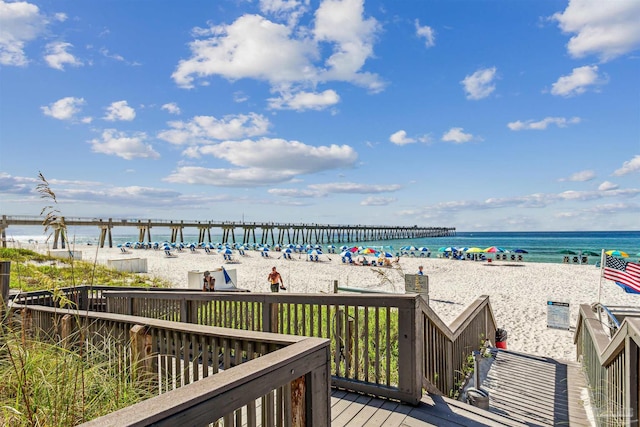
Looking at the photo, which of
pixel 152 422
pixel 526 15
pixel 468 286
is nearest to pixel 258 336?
pixel 152 422

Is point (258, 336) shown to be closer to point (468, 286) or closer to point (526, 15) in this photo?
point (526, 15)

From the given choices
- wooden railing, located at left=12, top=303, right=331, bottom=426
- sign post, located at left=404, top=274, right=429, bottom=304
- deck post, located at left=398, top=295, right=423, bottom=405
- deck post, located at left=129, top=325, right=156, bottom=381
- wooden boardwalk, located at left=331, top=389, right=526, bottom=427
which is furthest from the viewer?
sign post, located at left=404, top=274, right=429, bottom=304

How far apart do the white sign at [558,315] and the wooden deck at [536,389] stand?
5.43 m

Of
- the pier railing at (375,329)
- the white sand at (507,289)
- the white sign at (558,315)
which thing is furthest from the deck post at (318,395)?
the white sign at (558,315)

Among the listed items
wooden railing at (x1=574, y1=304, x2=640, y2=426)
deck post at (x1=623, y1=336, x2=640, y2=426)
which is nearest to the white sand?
wooden railing at (x1=574, y1=304, x2=640, y2=426)

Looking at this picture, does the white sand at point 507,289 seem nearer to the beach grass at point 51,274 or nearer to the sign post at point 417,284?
the sign post at point 417,284

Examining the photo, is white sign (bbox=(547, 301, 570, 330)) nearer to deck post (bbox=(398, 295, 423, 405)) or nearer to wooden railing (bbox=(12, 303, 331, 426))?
deck post (bbox=(398, 295, 423, 405))

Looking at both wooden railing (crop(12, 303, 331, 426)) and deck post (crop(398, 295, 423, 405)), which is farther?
deck post (crop(398, 295, 423, 405))

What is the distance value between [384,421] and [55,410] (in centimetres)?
239

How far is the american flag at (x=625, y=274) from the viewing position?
8438 mm

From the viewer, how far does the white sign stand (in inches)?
433

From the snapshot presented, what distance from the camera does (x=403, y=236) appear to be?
12194cm

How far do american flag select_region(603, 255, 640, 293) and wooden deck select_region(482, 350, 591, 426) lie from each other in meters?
3.66

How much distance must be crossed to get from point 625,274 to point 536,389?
5.64 metres
